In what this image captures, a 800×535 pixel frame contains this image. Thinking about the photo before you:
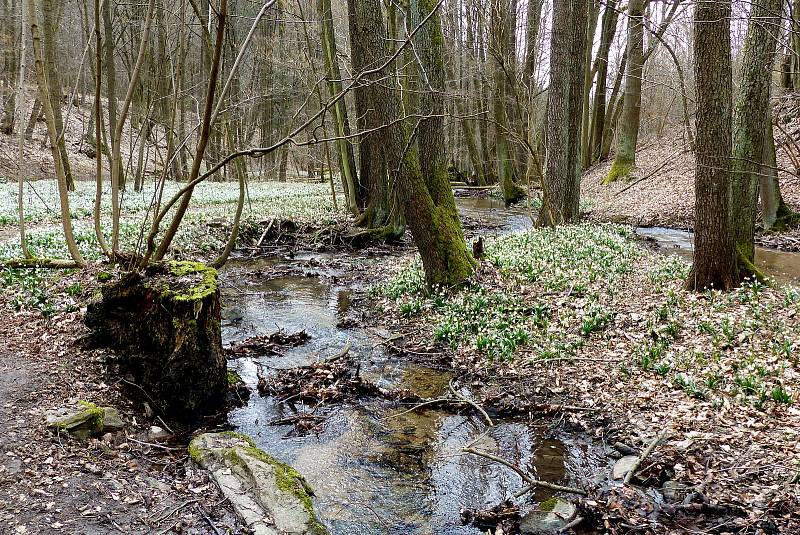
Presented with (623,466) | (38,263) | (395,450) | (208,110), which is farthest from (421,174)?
(38,263)

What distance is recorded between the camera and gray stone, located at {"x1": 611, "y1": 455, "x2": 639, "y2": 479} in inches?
206

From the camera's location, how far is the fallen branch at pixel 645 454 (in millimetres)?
5090

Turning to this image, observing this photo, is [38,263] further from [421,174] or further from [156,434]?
[421,174]

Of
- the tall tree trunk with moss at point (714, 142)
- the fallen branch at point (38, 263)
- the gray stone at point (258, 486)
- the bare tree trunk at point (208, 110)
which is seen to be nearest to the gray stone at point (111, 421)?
the gray stone at point (258, 486)

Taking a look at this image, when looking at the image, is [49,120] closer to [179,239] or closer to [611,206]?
[179,239]

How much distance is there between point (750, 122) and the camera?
1097cm

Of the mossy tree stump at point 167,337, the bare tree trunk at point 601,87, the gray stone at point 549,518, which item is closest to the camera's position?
the gray stone at point 549,518

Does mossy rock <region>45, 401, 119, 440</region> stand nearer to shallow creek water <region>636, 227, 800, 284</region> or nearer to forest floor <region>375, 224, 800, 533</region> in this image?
forest floor <region>375, 224, 800, 533</region>

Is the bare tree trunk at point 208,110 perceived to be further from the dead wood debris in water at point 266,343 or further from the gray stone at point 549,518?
the gray stone at point 549,518

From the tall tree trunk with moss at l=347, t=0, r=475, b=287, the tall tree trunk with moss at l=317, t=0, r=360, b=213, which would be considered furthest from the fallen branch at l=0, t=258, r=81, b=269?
the tall tree trunk with moss at l=317, t=0, r=360, b=213

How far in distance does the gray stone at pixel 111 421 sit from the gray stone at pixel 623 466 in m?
4.56

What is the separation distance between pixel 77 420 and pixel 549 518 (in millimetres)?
4108

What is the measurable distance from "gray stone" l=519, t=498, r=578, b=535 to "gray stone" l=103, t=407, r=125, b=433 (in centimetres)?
371

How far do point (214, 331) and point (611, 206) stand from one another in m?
20.0
